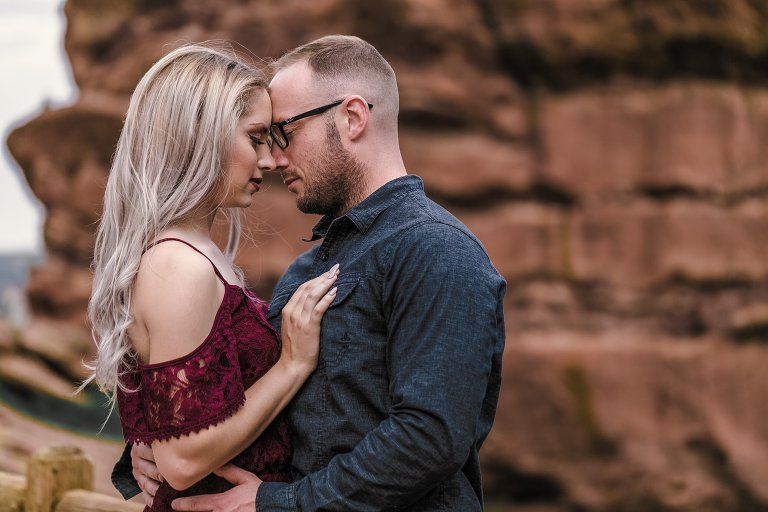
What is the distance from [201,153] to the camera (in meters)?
2.45

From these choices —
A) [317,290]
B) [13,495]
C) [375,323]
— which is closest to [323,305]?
[317,290]

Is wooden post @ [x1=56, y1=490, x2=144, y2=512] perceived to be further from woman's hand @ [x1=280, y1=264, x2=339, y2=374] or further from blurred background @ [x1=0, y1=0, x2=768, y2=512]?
blurred background @ [x1=0, y1=0, x2=768, y2=512]

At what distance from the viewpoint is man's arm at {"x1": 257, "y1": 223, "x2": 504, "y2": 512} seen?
210 centimetres

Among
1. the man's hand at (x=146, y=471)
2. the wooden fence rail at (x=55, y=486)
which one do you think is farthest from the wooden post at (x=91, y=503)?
the man's hand at (x=146, y=471)

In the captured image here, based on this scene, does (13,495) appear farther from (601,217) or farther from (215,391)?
(601,217)

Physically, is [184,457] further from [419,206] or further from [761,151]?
[761,151]

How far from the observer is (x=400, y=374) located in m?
2.16

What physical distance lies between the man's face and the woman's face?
2.0 inches

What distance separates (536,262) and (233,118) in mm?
6111

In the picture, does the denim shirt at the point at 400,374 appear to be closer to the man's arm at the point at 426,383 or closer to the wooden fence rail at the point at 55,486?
the man's arm at the point at 426,383

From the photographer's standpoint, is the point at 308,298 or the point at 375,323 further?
the point at 308,298

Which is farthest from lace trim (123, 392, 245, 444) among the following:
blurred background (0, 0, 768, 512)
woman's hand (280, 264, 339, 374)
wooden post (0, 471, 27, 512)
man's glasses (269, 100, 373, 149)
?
blurred background (0, 0, 768, 512)

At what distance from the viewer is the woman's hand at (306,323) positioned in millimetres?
2354

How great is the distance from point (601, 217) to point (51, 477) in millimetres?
5863
